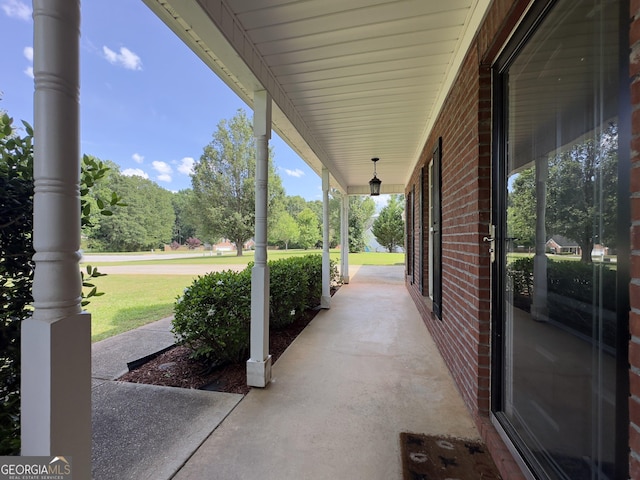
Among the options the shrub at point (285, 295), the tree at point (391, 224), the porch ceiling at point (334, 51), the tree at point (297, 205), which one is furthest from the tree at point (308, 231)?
the porch ceiling at point (334, 51)

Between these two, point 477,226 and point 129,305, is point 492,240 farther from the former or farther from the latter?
point 129,305

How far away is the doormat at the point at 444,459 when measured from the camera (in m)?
1.48

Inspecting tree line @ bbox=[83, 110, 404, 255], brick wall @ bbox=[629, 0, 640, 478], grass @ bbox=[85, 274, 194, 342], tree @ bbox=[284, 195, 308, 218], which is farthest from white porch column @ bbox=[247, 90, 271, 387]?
tree @ bbox=[284, 195, 308, 218]

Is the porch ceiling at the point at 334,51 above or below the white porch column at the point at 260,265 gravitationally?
above

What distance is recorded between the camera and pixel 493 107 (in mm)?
1777

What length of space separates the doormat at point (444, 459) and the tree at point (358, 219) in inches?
1100

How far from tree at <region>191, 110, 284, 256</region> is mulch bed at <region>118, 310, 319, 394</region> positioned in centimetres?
1713

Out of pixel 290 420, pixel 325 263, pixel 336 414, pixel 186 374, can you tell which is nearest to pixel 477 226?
pixel 336 414

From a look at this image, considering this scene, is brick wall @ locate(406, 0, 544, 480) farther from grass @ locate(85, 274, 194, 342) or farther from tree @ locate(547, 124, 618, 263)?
grass @ locate(85, 274, 194, 342)

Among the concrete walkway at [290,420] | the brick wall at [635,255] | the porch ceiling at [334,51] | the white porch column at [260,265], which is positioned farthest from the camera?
the white porch column at [260,265]

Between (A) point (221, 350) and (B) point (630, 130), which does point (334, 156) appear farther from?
(B) point (630, 130)

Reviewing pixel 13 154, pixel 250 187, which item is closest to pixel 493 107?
pixel 13 154

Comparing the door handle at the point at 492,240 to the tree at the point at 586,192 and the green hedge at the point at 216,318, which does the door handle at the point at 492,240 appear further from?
the green hedge at the point at 216,318

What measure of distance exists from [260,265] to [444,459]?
5.93 feet
